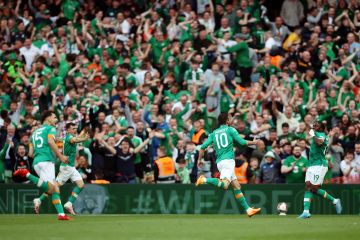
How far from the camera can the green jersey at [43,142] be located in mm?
20266

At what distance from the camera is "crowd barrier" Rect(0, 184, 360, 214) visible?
80.1 ft

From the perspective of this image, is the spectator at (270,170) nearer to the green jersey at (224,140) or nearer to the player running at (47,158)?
the green jersey at (224,140)

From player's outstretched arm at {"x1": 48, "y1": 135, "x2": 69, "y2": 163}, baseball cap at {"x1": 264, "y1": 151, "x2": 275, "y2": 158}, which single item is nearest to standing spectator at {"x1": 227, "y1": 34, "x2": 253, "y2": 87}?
baseball cap at {"x1": 264, "y1": 151, "x2": 275, "y2": 158}

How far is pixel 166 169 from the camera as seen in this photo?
25172 mm

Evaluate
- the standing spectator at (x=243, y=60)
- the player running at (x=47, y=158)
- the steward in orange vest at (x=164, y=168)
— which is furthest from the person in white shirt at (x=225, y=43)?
the player running at (x=47, y=158)

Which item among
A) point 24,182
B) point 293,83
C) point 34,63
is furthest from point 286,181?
point 34,63

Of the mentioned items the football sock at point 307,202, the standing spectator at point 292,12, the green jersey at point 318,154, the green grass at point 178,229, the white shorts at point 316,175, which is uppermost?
the standing spectator at point 292,12

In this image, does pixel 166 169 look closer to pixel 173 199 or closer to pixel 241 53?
pixel 173 199

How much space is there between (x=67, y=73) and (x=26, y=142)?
12.2ft

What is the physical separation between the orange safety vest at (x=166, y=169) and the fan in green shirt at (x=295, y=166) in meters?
2.82

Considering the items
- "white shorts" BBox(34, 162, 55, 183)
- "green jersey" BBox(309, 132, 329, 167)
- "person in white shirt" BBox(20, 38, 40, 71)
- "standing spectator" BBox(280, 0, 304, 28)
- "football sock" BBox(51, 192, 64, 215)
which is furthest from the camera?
"standing spectator" BBox(280, 0, 304, 28)

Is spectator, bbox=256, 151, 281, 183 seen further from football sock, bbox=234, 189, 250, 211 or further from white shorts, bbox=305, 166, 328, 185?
football sock, bbox=234, 189, 250, 211

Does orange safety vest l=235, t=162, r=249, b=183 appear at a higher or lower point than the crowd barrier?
higher

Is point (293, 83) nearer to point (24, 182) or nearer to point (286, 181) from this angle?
point (286, 181)
